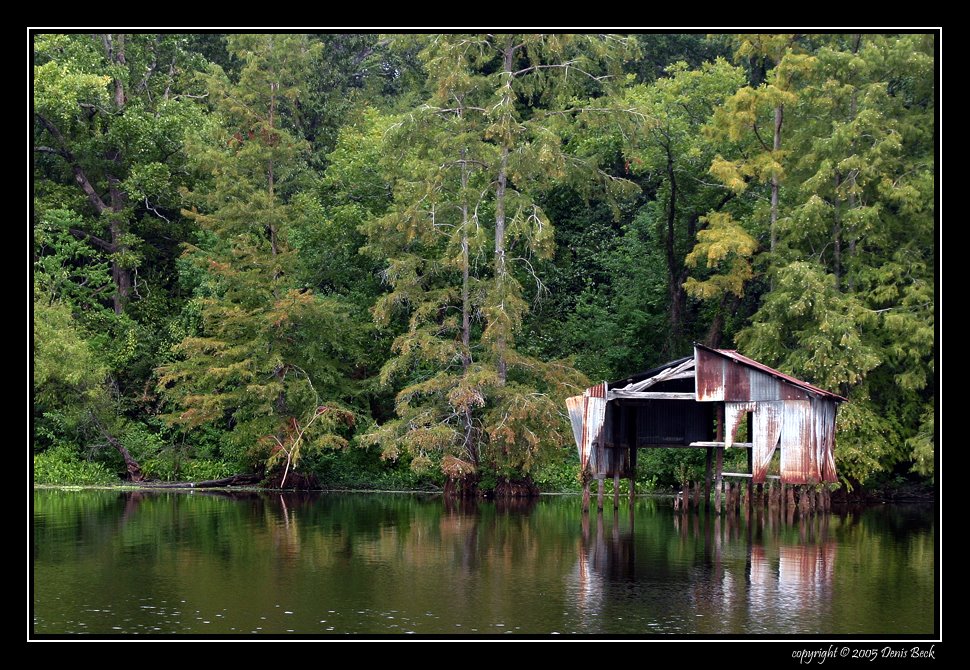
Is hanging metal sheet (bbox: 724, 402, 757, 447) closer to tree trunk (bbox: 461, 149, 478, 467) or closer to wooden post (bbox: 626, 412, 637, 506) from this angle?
wooden post (bbox: 626, 412, 637, 506)

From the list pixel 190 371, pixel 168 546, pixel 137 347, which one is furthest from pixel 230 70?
pixel 168 546

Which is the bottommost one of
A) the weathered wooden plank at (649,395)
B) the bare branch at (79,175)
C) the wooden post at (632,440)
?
the wooden post at (632,440)

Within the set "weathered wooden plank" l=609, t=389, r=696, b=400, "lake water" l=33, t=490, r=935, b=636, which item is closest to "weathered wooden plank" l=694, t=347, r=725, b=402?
"weathered wooden plank" l=609, t=389, r=696, b=400

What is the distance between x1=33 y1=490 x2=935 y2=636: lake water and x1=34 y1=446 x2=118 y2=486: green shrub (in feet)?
25.7

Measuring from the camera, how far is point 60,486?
45.3 m

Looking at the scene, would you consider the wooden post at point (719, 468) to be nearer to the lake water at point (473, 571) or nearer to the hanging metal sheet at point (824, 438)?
the lake water at point (473, 571)

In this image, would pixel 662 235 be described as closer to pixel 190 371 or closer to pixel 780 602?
pixel 190 371

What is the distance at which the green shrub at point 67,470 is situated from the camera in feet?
151

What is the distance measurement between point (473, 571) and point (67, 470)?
25858 mm

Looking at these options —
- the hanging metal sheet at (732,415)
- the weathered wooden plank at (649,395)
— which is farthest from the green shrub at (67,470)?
the hanging metal sheet at (732,415)

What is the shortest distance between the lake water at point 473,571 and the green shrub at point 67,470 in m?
7.84

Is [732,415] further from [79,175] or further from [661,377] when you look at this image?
[79,175]

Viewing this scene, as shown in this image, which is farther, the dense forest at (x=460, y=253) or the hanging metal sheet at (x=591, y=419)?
the dense forest at (x=460, y=253)
